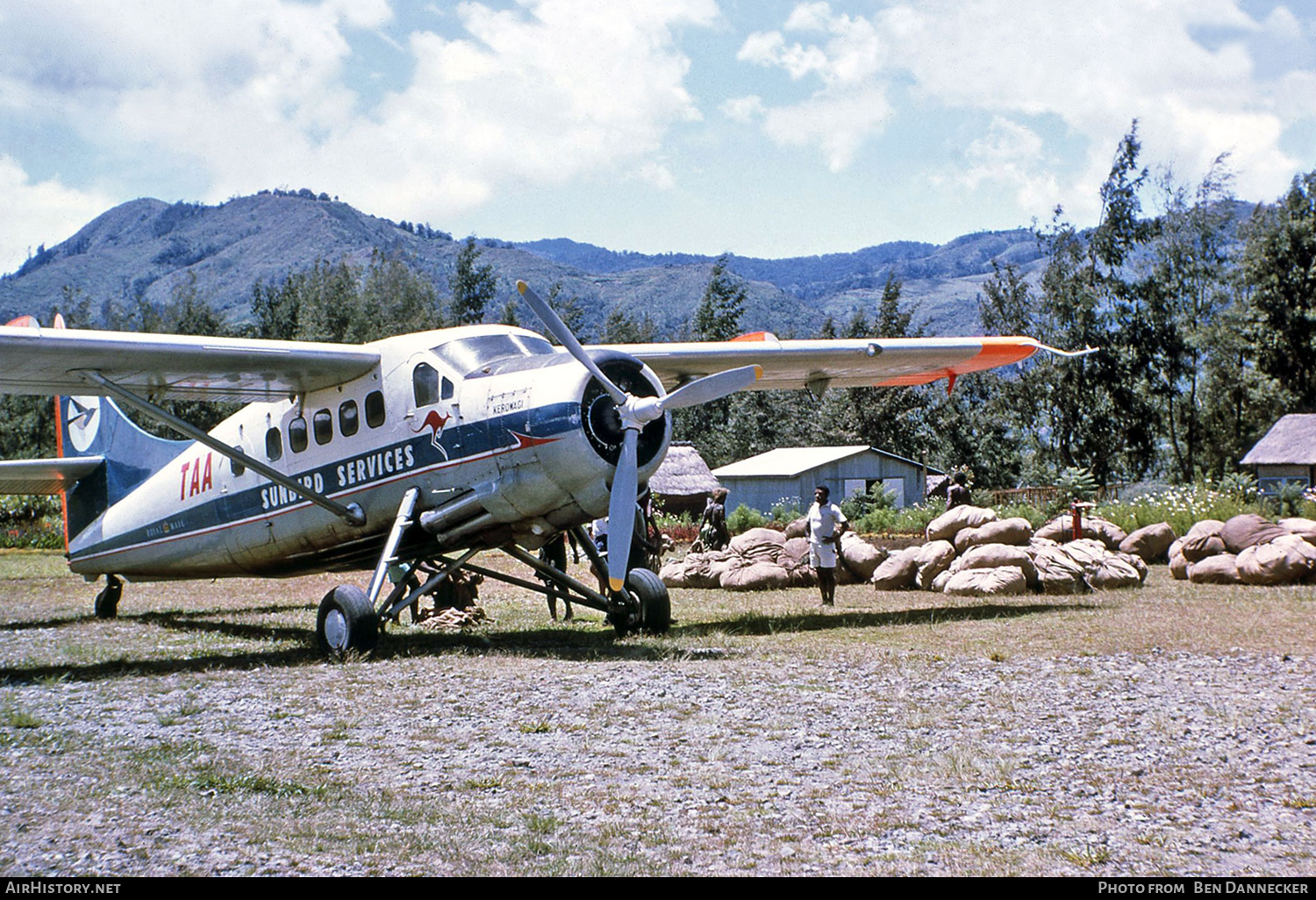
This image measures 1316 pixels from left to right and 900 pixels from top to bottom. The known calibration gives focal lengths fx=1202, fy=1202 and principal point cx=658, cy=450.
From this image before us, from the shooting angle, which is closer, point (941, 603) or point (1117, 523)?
point (941, 603)

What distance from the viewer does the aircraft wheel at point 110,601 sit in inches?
696

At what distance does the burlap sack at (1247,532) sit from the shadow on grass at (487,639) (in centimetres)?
577

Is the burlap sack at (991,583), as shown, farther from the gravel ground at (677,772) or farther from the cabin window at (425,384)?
the cabin window at (425,384)

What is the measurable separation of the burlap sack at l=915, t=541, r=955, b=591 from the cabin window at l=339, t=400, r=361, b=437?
994 centimetres

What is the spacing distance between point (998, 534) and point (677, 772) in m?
14.1

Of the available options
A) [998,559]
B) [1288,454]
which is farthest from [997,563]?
[1288,454]

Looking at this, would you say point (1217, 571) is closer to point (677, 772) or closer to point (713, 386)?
point (713, 386)

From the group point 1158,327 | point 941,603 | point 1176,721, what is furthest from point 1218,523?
point 1158,327

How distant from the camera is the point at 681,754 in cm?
700

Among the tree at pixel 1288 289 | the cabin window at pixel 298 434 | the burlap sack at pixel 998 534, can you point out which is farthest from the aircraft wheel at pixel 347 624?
the tree at pixel 1288 289

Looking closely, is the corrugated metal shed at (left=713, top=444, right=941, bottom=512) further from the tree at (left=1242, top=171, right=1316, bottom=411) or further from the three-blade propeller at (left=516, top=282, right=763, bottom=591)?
the three-blade propeller at (left=516, top=282, right=763, bottom=591)

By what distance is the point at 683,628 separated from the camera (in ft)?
46.4

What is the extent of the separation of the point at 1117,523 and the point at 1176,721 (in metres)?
19.8
